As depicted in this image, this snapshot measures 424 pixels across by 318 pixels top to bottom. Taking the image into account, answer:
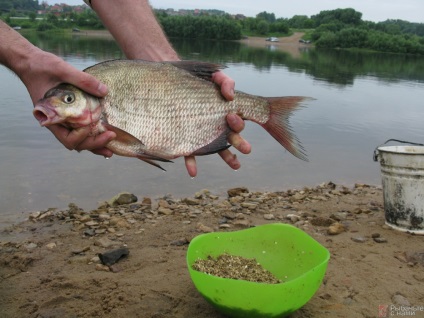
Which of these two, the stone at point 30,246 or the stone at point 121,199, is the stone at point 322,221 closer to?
the stone at point 121,199

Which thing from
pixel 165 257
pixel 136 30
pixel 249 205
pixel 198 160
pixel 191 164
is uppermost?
pixel 136 30

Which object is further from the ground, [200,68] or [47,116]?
[200,68]

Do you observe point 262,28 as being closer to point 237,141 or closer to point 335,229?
point 335,229

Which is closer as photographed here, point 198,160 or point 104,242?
point 104,242

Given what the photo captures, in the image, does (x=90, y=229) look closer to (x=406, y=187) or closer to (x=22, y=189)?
(x=22, y=189)

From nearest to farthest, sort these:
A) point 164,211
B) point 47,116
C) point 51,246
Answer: point 47,116 < point 51,246 < point 164,211

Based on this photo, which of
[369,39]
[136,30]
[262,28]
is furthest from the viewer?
[262,28]

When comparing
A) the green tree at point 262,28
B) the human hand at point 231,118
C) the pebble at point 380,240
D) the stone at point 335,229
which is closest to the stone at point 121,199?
the stone at point 335,229

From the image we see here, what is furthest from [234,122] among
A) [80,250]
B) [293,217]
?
[293,217]
